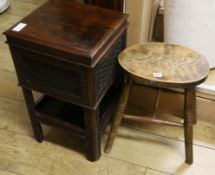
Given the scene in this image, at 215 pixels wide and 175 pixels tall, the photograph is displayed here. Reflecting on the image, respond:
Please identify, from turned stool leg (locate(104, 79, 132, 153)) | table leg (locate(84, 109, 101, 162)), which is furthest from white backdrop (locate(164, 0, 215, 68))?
table leg (locate(84, 109, 101, 162))

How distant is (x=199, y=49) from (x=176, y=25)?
0.56 ft

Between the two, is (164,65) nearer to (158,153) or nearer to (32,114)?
(158,153)

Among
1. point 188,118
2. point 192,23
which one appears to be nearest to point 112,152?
point 188,118

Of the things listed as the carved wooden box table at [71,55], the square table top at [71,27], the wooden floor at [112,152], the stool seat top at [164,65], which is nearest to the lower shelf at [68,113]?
the carved wooden box table at [71,55]

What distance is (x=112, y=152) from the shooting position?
1341mm

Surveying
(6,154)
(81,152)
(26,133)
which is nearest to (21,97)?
(26,133)

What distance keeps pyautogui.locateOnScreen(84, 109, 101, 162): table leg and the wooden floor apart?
5 centimetres

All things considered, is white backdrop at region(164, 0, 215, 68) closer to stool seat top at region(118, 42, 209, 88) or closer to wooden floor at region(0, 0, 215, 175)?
stool seat top at region(118, 42, 209, 88)

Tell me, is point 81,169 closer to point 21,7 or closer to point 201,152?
point 201,152

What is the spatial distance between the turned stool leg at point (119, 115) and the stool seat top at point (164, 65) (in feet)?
0.24

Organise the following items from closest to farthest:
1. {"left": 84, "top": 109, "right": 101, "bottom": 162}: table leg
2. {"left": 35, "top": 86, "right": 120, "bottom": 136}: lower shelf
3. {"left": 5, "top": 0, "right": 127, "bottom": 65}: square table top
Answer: {"left": 5, "top": 0, "right": 127, "bottom": 65}: square table top
{"left": 84, "top": 109, "right": 101, "bottom": 162}: table leg
{"left": 35, "top": 86, "right": 120, "bottom": 136}: lower shelf

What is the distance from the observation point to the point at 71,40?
100 centimetres

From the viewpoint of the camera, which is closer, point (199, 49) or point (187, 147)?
point (187, 147)

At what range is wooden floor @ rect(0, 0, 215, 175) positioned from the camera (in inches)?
50.1
